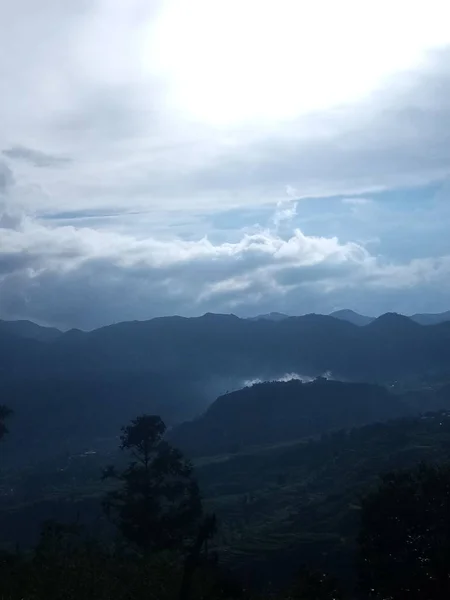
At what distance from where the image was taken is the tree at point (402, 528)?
33.5 m

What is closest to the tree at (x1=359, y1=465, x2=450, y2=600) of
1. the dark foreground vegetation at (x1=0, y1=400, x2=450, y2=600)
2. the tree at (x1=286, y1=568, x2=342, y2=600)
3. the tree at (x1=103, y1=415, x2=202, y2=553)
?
the dark foreground vegetation at (x1=0, y1=400, x2=450, y2=600)

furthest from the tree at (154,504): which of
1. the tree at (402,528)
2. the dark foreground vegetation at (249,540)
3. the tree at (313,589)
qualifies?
the tree at (313,589)

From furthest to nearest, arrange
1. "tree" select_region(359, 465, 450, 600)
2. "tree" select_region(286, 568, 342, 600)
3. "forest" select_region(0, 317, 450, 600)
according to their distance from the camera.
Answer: "tree" select_region(359, 465, 450, 600) → "forest" select_region(0, 317, 450, 600) → "tree" select_region(286, 568, 342, 600)

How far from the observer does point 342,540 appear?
7769 centimetres

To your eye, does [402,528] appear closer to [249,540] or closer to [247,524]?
[249,540]

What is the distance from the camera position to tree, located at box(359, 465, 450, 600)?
1319 inches

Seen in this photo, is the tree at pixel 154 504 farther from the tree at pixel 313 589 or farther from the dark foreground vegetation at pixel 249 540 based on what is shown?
the tree at pixel 313 589

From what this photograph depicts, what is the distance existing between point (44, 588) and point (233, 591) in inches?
222

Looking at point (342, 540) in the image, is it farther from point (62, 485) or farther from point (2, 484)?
point (2, 484)

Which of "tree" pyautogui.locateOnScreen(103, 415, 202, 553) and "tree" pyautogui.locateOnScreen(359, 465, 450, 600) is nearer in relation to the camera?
"tree" pyautogui.locateOnScreen(359, 465, 450, 600)

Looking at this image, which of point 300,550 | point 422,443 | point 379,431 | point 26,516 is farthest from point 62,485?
point 300,550

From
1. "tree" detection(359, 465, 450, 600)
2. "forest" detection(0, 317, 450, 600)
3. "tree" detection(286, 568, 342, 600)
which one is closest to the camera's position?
"tree" detection(286, 568, 342, 600)

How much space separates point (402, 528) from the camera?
1432 inches

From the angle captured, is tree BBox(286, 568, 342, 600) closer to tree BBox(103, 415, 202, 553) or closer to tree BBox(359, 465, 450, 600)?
tree BBox(359, 465, 450, 600)
